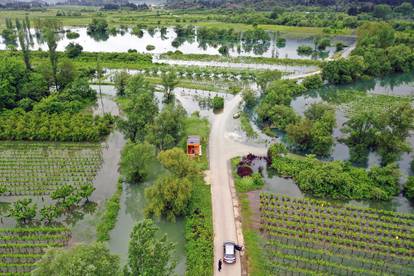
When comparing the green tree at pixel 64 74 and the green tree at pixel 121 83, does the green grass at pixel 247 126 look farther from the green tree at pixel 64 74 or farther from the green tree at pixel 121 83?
the green tree at pixel 64 74

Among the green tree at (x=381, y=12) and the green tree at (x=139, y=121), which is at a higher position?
the green tree at (x=381, y=12)

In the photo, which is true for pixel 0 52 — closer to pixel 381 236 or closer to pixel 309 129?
pixel 309 129

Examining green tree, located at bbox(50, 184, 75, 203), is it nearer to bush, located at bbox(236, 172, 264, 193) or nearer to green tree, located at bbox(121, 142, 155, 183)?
green tree, located at bbox(121, 142, 155, 183)

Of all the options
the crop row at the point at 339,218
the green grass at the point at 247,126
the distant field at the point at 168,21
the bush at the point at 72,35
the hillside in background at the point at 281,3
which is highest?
the hillside in background at the point at 281,3

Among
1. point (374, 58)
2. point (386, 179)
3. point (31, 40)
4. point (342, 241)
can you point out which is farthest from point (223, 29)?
point (342, 241)

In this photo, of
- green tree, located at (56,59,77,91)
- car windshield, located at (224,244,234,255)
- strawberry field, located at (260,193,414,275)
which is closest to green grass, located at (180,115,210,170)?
strawberry field, located at (260,193,414,275)

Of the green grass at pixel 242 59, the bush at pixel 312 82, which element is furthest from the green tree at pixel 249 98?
the green grass at pixel 242 59
